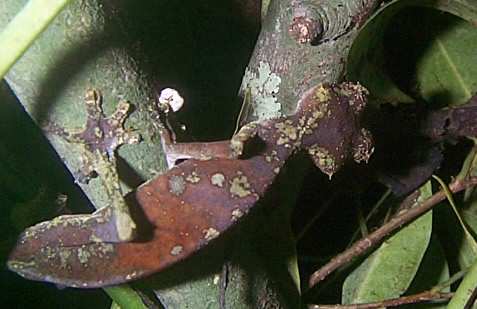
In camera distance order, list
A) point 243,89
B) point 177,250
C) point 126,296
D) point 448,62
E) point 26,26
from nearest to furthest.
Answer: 1. point 26,26
2. point 177,250
3. point 126,296
4. point 243,89
5. point 448,62

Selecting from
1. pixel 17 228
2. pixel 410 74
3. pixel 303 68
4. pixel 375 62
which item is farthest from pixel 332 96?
A: pixel 17 228

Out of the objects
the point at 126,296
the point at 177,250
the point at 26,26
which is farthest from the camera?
the point at 126,296

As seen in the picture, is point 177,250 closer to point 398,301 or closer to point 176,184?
point 176,184

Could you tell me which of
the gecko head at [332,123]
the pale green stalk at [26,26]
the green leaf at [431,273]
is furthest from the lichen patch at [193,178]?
the green leaf at [431,273]

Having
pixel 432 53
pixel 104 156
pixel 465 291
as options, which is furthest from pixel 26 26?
pixel 432 53

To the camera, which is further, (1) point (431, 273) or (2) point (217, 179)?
(1) point (431, 273)

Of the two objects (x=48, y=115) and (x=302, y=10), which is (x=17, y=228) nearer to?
(x=48, y=115)

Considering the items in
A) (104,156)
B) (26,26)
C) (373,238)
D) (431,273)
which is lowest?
(431,273)

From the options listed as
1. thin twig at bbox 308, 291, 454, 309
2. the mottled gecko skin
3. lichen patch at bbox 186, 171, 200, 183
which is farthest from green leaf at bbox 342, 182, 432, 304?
lichen patch at bbox 186, 171, 200, 183
